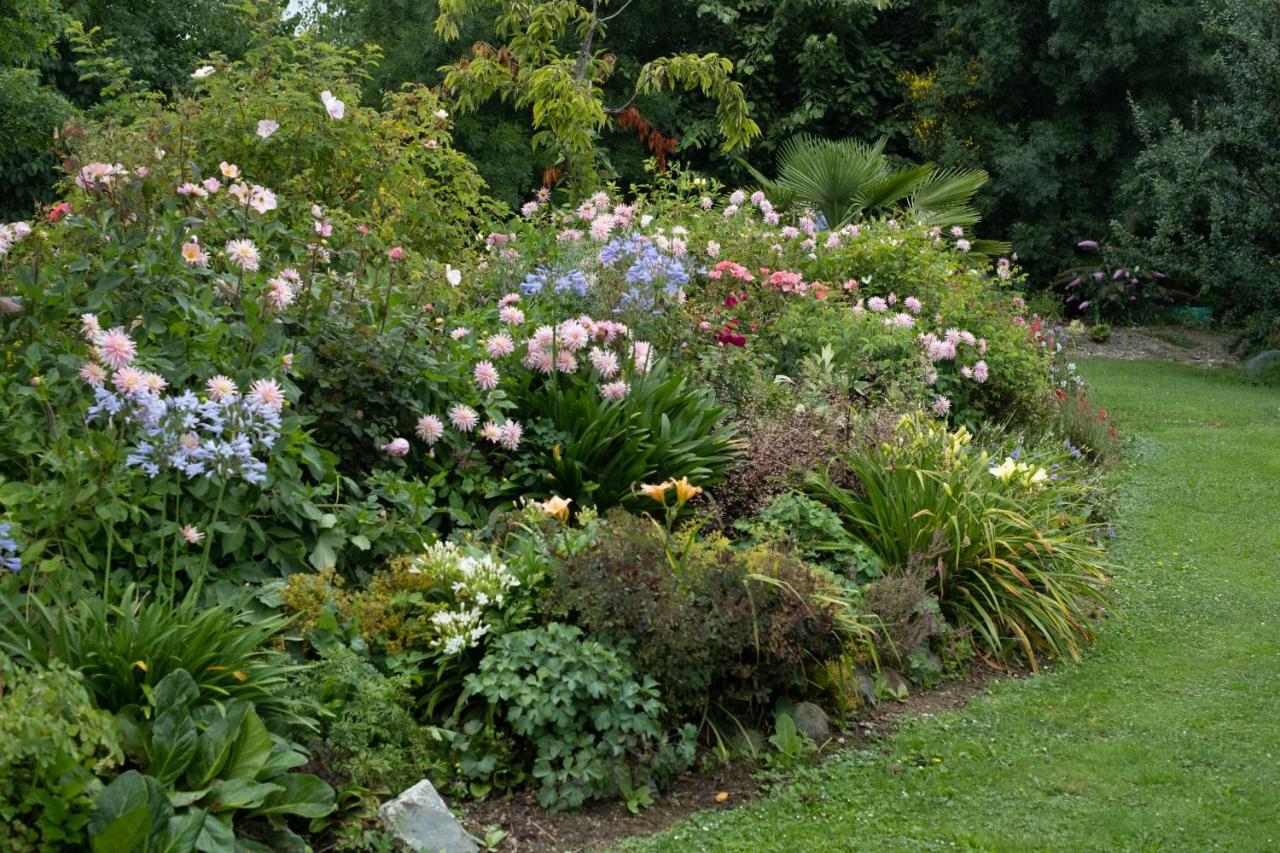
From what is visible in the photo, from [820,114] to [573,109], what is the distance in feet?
34.9

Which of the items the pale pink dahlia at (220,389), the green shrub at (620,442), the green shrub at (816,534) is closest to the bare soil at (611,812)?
the green shrub at (816,534)

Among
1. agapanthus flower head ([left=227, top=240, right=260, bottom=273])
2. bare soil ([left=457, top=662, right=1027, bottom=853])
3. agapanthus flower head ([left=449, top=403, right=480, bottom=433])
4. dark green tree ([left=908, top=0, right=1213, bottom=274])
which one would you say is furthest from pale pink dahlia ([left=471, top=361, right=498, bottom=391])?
dark green tree ([left=908, top=0, right=1213, bottom=274])

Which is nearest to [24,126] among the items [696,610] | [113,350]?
[113,350]

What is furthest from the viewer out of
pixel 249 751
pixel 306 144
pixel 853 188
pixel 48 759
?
pixel 853 188

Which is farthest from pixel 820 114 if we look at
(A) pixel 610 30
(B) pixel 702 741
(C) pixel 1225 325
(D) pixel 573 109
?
(B) pixel 702 741

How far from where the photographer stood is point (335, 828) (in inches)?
129

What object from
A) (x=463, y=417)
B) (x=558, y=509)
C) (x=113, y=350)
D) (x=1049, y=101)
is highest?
(x=1049, y=101)

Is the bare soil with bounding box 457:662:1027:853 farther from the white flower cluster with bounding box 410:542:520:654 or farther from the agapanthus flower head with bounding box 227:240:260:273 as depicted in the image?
the agapanthus flower head with bounding box 227:240:260:273

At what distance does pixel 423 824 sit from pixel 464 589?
0.88 metres

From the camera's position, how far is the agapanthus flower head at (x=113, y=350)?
11.7ft

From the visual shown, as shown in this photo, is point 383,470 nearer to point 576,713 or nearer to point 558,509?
point 558,509

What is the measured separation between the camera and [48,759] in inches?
105

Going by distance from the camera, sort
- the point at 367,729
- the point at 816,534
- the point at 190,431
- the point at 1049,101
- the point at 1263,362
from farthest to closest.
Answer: the point at 1049,101, the point at 1263,362, the point at 816,534, the point at 190,431, the point at 367,729

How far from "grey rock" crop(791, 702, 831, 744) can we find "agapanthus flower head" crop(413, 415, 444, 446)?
175cm
